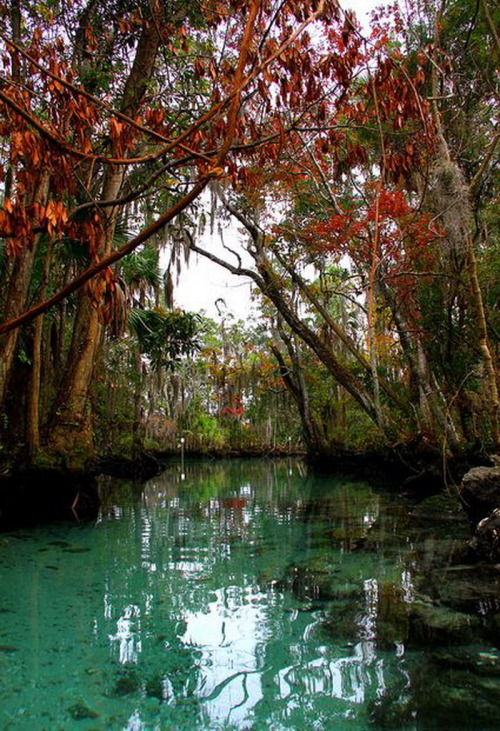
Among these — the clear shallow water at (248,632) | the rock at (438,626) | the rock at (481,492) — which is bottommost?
the clear shallow water at (248,632)

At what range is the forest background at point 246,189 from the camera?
120 inches

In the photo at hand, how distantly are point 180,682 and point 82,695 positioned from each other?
1.67 feet

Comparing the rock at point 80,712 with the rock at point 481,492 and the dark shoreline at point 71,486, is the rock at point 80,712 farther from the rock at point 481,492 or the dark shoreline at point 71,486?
the dark shoreline at point 71,486

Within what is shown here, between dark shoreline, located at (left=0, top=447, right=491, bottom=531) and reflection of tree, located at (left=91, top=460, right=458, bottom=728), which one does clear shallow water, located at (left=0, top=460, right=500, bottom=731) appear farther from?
dark shoreline, located at (left=0, top=447, right=491, bottom=531)

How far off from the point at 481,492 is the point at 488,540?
1.13 m

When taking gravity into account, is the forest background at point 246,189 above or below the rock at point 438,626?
above

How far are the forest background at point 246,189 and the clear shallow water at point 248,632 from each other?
196 centimetres

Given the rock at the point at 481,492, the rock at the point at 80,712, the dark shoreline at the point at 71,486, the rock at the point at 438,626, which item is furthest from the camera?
the dark shoreline at the point at 71,486

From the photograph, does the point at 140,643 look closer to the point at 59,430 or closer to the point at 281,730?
the point at 281,730

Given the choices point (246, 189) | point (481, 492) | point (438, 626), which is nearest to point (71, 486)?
point (481, 492)

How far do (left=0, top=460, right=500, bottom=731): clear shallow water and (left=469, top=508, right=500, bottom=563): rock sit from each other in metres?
0.35

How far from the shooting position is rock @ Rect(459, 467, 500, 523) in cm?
599

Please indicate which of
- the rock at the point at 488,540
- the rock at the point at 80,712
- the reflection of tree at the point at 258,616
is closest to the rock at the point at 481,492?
the rock at the point at 488,540

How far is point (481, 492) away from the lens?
612cm
